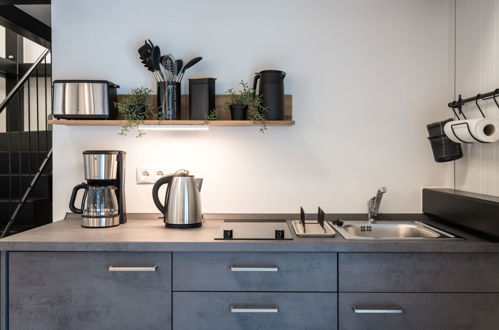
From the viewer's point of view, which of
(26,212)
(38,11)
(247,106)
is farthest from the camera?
(26,212)

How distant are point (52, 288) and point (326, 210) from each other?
143 centimetres

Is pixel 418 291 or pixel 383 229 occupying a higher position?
pixel 383 229

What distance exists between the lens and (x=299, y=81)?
2152 mm

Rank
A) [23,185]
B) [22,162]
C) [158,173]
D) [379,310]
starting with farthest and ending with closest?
[22,162] < [23,185] < [158,173] < [379,310]

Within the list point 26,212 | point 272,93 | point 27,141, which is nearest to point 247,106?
point 272,93

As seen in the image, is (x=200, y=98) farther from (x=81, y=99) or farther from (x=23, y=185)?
(x=23, y=185)

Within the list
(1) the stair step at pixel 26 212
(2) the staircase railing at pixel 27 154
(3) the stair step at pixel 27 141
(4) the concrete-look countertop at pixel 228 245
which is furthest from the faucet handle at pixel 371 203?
(3) the stair step at pixel 27 141

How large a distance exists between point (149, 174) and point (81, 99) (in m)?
0.54

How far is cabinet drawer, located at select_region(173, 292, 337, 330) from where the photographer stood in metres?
1.58

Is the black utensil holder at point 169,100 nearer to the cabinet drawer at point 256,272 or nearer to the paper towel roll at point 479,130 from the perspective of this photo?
the cabinet drawer at point 256,272

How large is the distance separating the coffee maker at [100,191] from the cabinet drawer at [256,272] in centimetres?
53

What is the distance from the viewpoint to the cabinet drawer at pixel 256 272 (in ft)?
5.23

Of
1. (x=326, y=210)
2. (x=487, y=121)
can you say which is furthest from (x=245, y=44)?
(x=487, y=121)

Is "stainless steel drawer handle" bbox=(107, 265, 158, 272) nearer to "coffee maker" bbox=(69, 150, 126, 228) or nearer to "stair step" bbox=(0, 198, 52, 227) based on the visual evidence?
"coffee maker" bbox=(69, 150, 126, 228)
